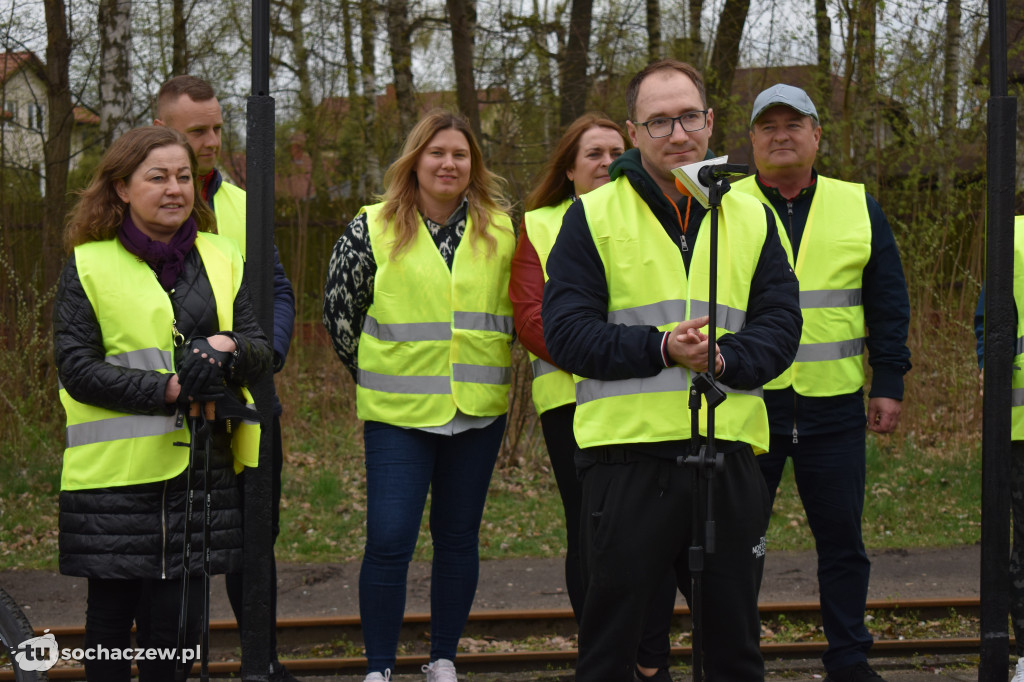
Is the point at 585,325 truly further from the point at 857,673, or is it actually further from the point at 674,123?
the point at 857,673

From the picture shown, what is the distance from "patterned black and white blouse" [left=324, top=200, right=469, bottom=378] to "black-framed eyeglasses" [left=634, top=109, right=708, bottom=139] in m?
1.24

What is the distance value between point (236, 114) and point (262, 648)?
11.5m

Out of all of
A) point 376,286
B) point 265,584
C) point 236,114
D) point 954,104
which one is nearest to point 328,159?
point 236,114

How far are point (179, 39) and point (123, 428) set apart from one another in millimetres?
8089

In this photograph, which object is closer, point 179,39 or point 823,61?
point 823,61

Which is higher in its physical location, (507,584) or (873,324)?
(873,324)

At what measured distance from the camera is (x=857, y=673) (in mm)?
4348

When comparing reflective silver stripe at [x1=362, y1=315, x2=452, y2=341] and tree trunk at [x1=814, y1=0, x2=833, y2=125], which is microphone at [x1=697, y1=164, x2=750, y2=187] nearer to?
reflective silver stripe at [x1=362, y1=315, x2=452, y2=341]

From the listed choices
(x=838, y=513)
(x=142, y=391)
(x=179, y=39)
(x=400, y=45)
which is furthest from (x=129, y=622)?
(x=400, y=45)

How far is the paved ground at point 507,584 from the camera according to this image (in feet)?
20.0

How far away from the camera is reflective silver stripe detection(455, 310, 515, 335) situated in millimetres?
4391

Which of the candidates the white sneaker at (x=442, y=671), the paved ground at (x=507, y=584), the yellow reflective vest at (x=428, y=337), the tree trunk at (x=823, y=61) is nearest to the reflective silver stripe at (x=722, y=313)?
the yellow reflective vest at (x=428, y=337)

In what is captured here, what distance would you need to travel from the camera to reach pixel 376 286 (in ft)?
14.3

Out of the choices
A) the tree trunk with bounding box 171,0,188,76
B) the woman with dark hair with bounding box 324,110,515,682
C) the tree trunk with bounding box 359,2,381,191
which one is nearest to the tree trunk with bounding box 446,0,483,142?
the tree trunk with bounding box 359,2,381,191
